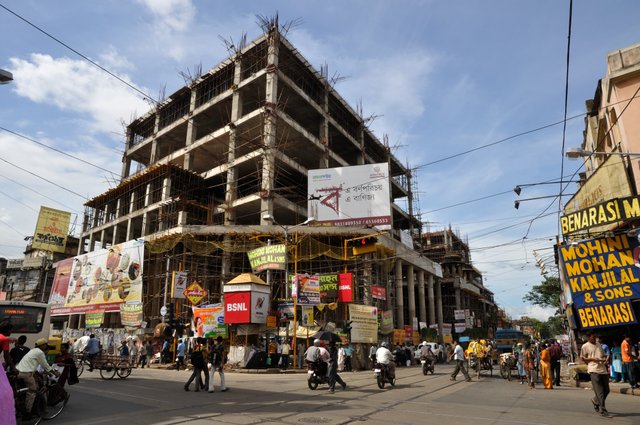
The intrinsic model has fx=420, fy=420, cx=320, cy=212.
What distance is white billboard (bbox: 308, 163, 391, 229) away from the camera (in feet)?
113

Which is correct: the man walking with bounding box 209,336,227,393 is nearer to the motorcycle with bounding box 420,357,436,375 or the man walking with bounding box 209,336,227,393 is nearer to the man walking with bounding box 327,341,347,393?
the man walking with bounding box 327,341,347,393

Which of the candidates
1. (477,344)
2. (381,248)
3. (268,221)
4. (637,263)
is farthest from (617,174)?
(268,221)

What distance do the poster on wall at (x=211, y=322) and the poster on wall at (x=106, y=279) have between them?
45.5ft

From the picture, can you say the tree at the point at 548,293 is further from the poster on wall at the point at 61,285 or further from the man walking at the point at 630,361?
the poster on wall at the point at 61,285

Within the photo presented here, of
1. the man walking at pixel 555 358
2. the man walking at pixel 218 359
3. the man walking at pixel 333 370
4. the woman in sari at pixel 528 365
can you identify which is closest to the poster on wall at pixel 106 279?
the man walking at pixel 218 359

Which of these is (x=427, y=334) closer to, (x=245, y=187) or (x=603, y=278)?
(x=245, y=187)

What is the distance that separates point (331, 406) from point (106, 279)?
36.1 metres

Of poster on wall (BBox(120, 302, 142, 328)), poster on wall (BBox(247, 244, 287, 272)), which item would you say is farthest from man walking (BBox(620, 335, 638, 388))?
poster on wall (BBox(120, 302, 142, 328))

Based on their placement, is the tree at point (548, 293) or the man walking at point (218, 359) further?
the tree at point (548, 293)

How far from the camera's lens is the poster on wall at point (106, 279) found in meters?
37.2

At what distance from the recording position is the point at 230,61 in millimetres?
44062

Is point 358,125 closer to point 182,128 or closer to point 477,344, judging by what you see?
point 182,128

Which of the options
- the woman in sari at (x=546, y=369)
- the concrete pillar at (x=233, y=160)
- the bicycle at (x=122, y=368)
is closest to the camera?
the woman in sari at (x=546, y=369)

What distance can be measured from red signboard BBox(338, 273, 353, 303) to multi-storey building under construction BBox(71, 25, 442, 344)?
3.25 m
